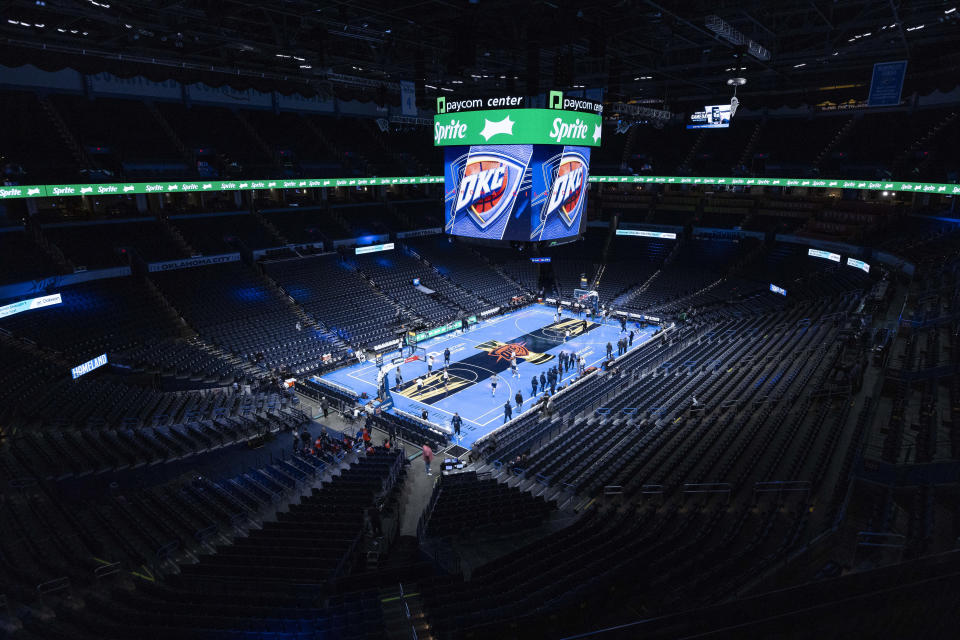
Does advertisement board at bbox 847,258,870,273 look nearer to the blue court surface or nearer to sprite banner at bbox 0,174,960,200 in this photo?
sprite banner at bbox 0,174,960,200

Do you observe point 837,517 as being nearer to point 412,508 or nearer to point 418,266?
point 412,508

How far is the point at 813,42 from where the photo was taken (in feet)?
96.1

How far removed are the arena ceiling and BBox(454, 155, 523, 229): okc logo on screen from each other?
2.93 metres

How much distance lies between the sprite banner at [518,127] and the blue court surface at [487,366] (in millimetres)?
11583

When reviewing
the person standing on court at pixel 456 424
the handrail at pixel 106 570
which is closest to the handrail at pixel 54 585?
the handrail at pixel 106 570

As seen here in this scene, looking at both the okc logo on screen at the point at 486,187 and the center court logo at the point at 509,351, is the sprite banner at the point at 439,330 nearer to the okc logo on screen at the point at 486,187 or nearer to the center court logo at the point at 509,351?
the center court logo at the point at 509,351

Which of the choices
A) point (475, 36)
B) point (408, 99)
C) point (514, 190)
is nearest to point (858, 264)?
point (514, 190)

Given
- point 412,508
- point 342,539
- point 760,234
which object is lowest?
point 412,508

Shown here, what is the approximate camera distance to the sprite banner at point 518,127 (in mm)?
16531

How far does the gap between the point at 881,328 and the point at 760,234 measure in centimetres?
2415

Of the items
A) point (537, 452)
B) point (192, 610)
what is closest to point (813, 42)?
point (537, 452)

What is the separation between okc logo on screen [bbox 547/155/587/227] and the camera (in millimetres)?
17750

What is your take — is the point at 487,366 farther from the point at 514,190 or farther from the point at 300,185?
the point at 300,185

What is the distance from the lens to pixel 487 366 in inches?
1145
